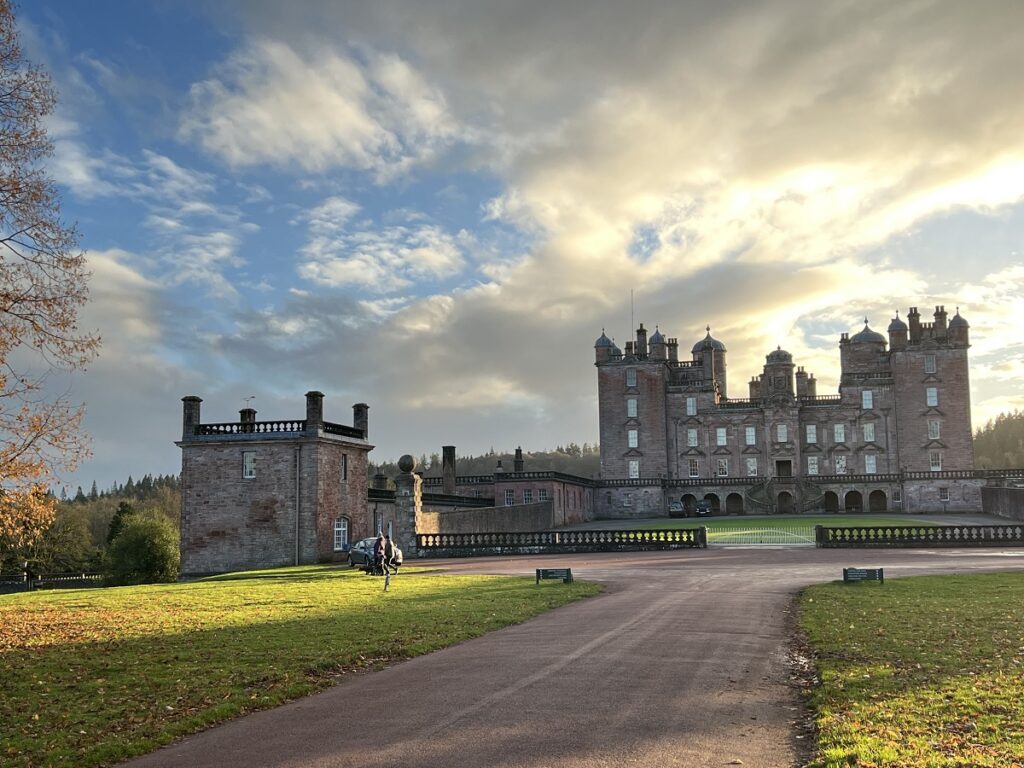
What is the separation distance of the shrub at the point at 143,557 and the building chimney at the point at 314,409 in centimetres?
1285

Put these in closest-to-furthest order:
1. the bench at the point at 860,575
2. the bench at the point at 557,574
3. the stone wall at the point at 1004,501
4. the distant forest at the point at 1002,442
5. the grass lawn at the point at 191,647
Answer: the grass lawn at the point at 191,647 < the bench at the point at 860,575 < the bench at the point at 557,574 < the stone wall at the point at 1004,501 < the distant forest at the point at 1002,442

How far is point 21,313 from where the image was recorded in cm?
1966

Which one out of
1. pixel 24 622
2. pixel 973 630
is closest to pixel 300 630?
pixel 24 622

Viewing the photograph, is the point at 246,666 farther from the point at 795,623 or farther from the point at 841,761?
the point at 795,623

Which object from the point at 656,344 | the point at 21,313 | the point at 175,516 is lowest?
the point at 175,516

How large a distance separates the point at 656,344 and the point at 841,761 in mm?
81988

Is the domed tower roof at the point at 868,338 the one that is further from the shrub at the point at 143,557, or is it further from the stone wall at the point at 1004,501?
the shrub at the point at 143,557

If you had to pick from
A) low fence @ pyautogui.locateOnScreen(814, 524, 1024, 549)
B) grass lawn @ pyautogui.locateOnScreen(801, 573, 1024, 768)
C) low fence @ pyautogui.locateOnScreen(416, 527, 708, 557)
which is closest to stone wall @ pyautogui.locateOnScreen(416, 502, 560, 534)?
low fence @ pyautogui.locateOnScreen(416, 527, 708, 557)

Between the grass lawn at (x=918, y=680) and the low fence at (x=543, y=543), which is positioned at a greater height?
the grass lawn at (x=918, y=680)

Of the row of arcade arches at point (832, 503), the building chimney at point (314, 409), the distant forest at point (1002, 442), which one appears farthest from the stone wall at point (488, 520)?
the distant forest at point (1002, 442)

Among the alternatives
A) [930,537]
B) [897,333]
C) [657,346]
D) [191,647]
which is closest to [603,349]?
[657,346]

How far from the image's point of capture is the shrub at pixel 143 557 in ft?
159

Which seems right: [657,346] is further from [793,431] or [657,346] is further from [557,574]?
[557,574]

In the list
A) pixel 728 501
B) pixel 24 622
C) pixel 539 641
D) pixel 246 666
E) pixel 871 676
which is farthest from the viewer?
pixel 728 501
